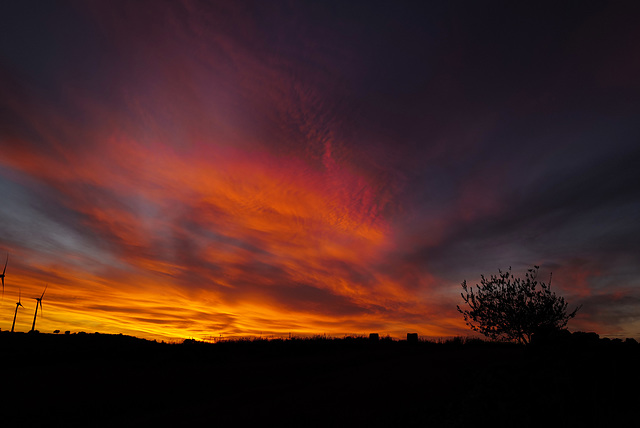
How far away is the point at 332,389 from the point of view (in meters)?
19.2

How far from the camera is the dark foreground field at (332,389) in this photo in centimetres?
1075

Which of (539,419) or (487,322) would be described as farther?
(487,322)

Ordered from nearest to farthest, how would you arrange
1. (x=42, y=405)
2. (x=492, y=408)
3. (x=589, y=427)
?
(x=589, y=427)
(x=492, y=408)
(x=42, y=405)

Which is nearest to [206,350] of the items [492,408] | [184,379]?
[184,379]

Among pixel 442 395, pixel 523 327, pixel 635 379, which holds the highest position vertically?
pixel 523 327

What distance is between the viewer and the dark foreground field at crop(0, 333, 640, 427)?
35.3 feet

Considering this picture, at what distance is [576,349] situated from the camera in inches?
518

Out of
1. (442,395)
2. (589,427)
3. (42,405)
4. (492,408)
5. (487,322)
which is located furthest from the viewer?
(487,322)

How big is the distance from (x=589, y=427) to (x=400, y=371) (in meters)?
13.1

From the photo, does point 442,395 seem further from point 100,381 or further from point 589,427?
point 100,381

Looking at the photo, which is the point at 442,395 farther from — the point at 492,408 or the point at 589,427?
the point at 589,427

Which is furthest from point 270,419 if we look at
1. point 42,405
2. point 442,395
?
point 42,405

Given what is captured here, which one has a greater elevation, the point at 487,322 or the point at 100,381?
the point at 487,322

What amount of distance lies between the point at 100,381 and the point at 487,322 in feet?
96.2
